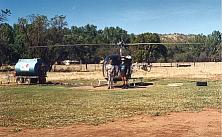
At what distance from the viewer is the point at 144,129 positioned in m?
13.6

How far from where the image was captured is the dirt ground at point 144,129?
41.8 ft

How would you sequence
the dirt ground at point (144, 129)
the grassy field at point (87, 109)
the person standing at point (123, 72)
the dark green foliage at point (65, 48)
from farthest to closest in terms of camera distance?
the dark green foliage at point (65, 48), the person standing at point (123, 72), the grassy field at point (87, 109), the dirt ground at point (144, 129)

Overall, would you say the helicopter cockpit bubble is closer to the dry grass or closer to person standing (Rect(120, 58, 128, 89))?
person standing (Rect(120, 58, 128, 89))

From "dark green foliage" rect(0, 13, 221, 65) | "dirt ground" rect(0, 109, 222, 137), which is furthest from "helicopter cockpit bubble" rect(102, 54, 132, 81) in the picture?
"dirt ground" rect(0, 109, 222, 137)

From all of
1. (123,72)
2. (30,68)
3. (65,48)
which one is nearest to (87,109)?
(123,72)

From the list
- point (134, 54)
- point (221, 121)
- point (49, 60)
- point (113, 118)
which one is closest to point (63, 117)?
point (113, 118)

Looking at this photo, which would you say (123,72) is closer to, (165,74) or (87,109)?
(87,109)

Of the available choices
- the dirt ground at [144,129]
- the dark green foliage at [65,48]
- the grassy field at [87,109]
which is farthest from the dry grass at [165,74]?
the dirt ground at [144,129]

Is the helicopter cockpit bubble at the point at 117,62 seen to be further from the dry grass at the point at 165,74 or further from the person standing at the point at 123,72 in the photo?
the dry grass at the point at 165,74

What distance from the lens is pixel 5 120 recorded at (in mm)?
16312

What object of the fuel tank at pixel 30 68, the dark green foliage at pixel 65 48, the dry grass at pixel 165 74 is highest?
the dark green foliage at pixel 65 48

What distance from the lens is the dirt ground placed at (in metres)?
12.7

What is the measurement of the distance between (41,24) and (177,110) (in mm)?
63756

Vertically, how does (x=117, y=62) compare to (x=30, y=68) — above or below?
above
